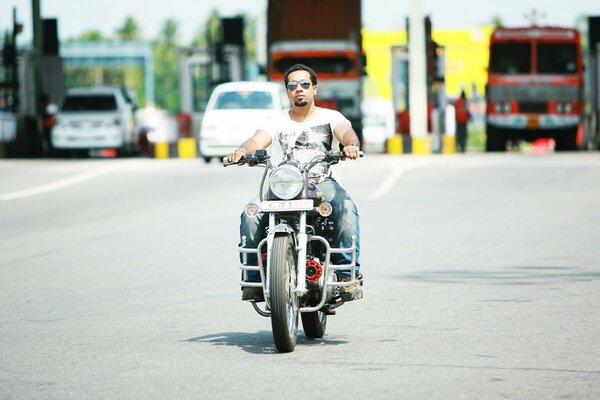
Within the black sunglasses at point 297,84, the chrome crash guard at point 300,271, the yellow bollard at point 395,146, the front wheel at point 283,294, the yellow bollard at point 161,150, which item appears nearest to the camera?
the front wheel at point 283,294

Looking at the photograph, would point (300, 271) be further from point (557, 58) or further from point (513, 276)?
point (557, 58)

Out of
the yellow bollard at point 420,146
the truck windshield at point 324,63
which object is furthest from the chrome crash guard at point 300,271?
the yellow bollard at point 420,146

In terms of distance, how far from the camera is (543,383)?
25.4 ft

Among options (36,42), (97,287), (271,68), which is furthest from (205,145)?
(97,287)

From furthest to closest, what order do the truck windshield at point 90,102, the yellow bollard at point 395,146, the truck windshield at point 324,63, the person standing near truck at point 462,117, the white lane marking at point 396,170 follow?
the truck windshield at point 90,102, the person standing near truck at point 462,117, the yellow bollard at point 395,146, the truck windshield at point 324,63, the white lane marking at point 396,170

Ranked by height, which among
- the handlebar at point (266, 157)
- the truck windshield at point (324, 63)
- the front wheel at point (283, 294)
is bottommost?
the front wheel at point (283, 294)

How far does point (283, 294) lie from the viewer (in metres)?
8.50

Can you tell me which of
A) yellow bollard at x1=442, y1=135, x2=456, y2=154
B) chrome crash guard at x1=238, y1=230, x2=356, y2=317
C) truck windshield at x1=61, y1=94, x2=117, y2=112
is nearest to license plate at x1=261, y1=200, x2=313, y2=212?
chrome crash guard at x1=238, y1=230, x2=356, y2=317

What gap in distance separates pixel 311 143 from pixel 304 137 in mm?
53

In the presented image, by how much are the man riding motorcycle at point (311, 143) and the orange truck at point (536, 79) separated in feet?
108

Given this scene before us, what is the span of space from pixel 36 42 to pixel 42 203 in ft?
82.9

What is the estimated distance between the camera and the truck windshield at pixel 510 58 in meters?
41.7

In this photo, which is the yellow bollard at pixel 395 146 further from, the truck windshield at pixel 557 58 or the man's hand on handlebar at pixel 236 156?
the man's hand on handlebar at pixel 236 156

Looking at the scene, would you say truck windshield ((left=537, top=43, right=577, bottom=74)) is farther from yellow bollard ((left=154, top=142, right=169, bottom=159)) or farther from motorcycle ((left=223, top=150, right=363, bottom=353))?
motorcycle ((left=223, top=150, right=363, bottom=353))
